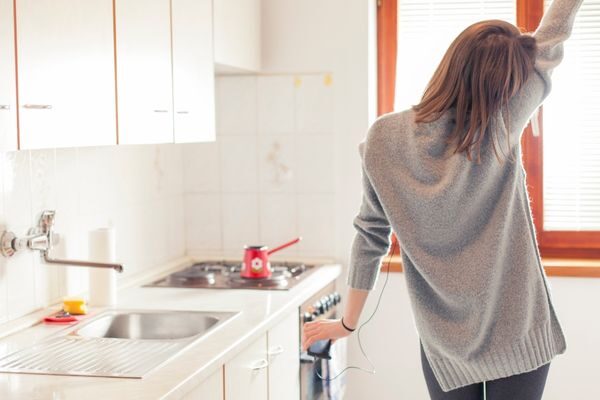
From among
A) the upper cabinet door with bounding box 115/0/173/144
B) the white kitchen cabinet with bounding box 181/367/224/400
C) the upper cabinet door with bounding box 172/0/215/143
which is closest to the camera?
the white kitchen cabinet with bounding box 181/367/224/400

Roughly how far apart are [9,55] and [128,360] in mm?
718

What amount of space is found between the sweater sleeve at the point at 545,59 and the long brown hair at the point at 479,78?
0.02 meters

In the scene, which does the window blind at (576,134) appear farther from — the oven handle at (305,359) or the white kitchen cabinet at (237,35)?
the oven handle at (305,359)

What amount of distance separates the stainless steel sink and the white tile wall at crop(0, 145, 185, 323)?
0.18 metres

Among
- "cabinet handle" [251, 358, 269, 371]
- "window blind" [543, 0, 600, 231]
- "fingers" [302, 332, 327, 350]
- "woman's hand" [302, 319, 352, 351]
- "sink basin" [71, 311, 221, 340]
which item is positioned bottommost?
"cabinet handle" [251, 358, 269, 371]

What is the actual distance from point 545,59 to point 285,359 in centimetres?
123

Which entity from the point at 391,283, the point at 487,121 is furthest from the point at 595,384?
the point at 487,121

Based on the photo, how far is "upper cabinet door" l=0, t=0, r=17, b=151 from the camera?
6.01 ft

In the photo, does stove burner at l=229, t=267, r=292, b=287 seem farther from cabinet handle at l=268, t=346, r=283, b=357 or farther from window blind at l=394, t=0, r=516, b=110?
window blind at l=394, t=0, r=516, b=110

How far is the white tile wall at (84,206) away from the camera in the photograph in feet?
8.29

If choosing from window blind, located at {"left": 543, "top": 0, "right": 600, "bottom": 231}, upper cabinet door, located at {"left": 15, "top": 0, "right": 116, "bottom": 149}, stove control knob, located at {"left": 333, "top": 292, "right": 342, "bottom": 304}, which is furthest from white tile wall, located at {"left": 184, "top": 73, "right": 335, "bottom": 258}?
upper cabinet door, located at {"left": 15, "top": 0, "right": 116, "bottom": 149}

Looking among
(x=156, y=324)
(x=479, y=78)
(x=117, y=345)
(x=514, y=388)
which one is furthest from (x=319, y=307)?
(x=479, y=78)

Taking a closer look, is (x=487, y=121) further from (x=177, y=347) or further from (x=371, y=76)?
(x=371, y=76)

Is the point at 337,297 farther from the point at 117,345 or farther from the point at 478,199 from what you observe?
the point at 478,199
